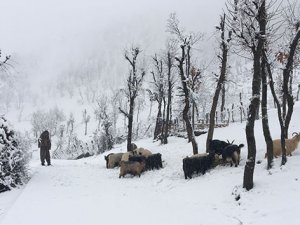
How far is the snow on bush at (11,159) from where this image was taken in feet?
53.3

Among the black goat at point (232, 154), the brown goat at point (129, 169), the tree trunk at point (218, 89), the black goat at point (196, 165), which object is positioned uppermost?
the tree trunk at point (218, 89)

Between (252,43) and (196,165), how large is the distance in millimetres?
6255

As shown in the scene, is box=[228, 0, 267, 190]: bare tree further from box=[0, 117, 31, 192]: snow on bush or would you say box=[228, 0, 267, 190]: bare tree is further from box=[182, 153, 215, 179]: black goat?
box=[0, 117, 31, 192]: snow on bush

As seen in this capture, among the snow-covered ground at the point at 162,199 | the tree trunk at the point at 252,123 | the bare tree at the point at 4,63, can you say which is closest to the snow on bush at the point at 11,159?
the snow-covered ground at the point at 162,199

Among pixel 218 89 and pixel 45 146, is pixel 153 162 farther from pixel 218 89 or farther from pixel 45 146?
pixel 45 146

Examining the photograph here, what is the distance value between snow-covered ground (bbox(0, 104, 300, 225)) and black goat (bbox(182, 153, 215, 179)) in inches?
17.1

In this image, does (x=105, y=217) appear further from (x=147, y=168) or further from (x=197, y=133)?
(x=197, y=133)

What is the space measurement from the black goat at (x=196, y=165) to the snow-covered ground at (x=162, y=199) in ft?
1.42

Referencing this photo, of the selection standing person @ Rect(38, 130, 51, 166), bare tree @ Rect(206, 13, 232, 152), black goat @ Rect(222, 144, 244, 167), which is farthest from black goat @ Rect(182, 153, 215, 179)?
standing person @ Rect(38, 130, 51, 166)

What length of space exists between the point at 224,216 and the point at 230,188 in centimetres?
249

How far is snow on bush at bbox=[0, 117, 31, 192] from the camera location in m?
16.2

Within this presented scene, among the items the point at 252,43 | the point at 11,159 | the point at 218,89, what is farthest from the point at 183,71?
the point at 11,159

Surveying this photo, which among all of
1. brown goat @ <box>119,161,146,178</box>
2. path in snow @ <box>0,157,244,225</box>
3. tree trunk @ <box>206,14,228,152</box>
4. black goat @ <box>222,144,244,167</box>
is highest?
tree trunk @ <box>206,14,228,152</box>

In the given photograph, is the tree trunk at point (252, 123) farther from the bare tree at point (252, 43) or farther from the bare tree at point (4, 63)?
the bare tree at point (4, 63)
